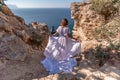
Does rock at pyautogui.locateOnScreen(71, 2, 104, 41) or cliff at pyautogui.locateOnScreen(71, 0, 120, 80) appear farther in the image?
rock at pyautogui.locateOnScreen(71, 2, 104, 41)

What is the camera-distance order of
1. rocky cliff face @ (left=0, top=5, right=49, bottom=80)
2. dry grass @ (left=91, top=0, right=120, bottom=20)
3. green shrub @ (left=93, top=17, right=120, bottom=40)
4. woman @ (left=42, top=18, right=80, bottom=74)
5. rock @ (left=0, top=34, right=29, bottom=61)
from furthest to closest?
dry grass @ (left=91, top=0, right=120, bottom=20), rock @ (left=0, top=34, right=29, bottom=61), green shrub @ (left=93, top=17, right=120, bottom=40), rocky cliff face @ (left=0, top=5, right=49, bottom=80), woman @ (left=42, top=18, right=80, bottom=74)

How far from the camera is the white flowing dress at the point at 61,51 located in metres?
7.96

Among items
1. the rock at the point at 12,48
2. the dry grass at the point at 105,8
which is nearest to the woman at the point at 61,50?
the rock at the point at 12,48

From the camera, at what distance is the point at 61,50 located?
8.10 m

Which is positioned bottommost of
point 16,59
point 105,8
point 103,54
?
point 16,59

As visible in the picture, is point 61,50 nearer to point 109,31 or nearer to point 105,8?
point 109,31

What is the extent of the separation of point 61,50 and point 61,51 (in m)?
0.04

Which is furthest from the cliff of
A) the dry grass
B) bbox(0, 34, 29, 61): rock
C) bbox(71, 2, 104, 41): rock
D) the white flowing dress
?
bbox(0, 34, 29, 61): rock

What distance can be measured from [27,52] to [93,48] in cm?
312

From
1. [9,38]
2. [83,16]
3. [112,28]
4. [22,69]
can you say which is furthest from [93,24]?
[22,69]

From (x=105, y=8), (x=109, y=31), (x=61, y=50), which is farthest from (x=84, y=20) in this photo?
(x=61, y=50)

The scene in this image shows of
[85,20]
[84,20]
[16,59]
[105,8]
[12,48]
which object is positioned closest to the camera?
[16,59]

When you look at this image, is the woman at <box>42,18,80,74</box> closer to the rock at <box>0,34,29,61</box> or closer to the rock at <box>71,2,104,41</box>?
the rock at <box>0,34,29,61</box>

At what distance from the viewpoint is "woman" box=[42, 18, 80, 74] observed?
794cm
